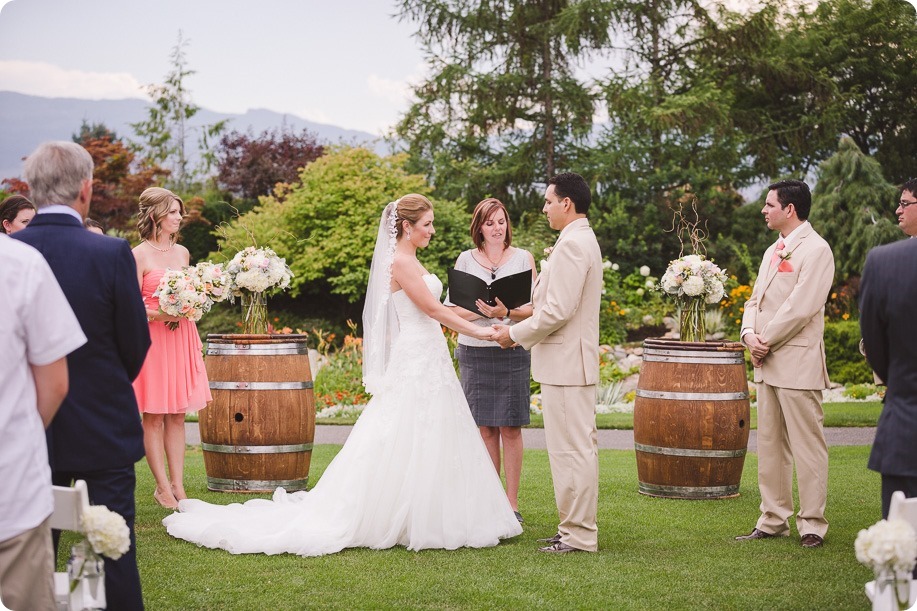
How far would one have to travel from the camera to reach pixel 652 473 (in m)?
7.66

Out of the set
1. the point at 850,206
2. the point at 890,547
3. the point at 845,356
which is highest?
the point at 850,206

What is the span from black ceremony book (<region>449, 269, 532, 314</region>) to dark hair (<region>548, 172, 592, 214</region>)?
79cm

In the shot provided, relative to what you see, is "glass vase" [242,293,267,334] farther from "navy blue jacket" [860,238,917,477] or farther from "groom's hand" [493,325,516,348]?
"navy blue jacket" [860,238,917,477]

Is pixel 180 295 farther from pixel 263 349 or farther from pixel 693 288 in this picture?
pixel 693 288

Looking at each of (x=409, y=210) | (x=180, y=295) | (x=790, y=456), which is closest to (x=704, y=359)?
(x=790, y=456)

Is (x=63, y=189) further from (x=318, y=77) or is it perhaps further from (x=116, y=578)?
(x=318, y=77)

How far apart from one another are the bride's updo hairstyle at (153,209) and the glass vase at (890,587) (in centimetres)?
551

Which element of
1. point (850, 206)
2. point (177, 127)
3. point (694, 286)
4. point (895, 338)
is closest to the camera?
point (895, 338)

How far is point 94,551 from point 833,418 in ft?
34.7

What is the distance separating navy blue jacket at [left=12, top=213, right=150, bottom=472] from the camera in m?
3.46

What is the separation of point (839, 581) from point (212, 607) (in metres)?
3.34

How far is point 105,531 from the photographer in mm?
2877

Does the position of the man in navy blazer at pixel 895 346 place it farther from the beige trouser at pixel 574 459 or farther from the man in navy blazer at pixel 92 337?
the man in navy blazer at pixel 92 337

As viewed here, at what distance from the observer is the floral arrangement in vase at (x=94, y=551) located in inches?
113
